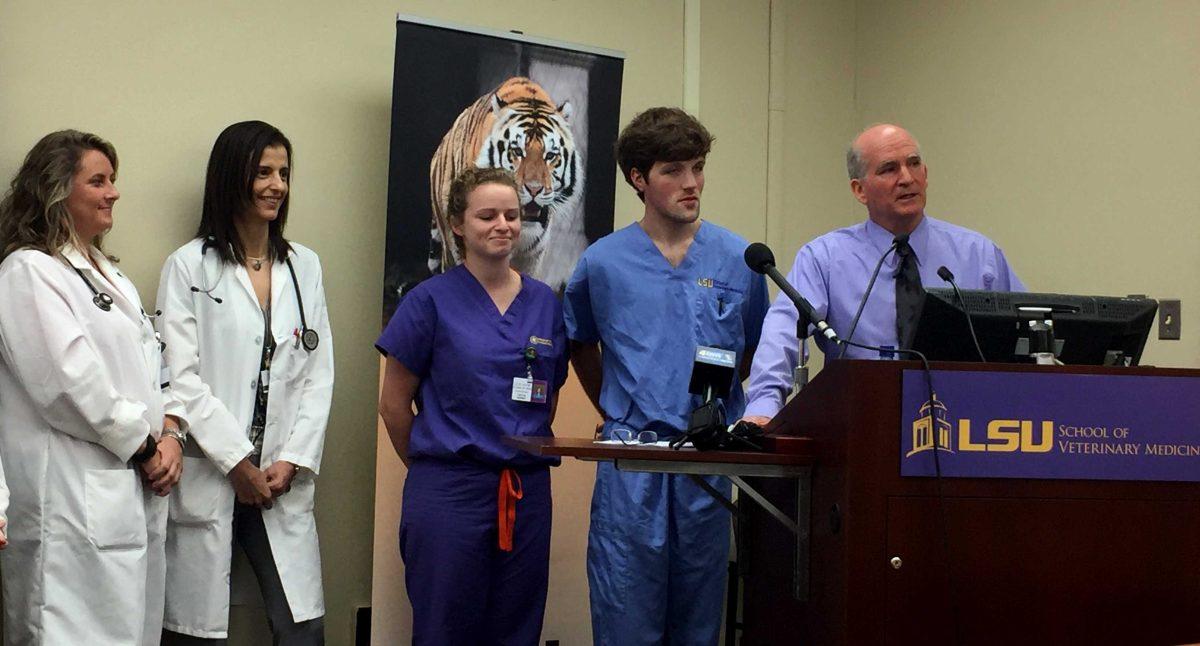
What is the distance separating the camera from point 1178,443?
5.96ft

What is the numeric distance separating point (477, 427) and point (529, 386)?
0.16m

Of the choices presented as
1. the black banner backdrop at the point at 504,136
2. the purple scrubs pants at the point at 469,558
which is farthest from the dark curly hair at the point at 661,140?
the black banner backdrop at the point at 504,136

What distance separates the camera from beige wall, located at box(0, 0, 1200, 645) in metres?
3.45

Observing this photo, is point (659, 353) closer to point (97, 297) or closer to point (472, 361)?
point (472, 361)

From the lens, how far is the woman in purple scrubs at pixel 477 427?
284 centimetres

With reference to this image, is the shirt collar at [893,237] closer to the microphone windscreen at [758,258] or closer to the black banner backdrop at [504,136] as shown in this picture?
the microphone windscreen at [758,258]

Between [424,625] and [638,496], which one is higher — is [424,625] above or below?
below

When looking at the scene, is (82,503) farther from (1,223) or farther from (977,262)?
(977,262)

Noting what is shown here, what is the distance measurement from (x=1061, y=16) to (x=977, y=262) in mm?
1540

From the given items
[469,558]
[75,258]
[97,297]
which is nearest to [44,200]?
[75,258]

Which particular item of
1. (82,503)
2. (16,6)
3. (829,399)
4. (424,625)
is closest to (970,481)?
(829,399)

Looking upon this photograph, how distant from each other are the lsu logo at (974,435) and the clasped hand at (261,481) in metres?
2.05

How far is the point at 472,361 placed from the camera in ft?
9.47

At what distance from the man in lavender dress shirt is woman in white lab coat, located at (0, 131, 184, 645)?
1.50 metres
